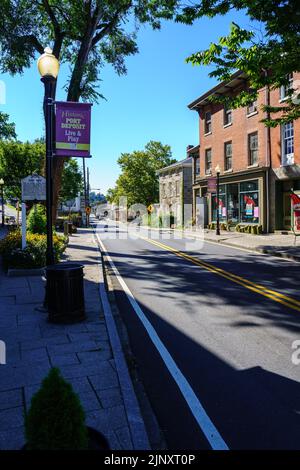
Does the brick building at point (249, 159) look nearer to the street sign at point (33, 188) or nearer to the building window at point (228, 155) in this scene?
the building window at point (228, 155)

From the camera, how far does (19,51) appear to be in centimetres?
1894

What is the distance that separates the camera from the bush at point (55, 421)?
2.21 meters

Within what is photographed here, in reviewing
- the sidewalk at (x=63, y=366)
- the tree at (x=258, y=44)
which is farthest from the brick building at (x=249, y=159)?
the sidewalk at (x=63, y=366)

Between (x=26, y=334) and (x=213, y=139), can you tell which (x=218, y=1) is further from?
(x=213, y=139)

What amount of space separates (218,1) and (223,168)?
20064 mm

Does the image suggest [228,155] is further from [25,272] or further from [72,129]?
[72,129]

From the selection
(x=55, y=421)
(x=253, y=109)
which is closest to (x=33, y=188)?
(x=55, y=421)

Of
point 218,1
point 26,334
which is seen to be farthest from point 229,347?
point 218,1

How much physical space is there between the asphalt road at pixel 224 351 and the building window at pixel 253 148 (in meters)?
16.9

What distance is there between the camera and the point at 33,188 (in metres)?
13.0

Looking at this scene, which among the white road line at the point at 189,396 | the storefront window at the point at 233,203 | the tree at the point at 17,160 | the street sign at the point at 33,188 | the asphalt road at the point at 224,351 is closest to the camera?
the white road line at the point at 189,396

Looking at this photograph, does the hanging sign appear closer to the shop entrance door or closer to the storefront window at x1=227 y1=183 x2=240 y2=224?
the shop entrance door

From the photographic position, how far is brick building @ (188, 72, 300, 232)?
2378 cm

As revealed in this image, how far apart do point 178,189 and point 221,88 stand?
20.5m
